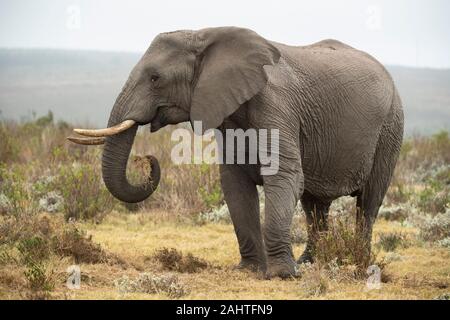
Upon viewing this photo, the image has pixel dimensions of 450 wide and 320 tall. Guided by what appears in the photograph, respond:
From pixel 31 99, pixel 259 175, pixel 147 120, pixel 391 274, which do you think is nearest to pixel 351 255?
pixel 391 274

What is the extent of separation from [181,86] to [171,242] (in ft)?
10.6

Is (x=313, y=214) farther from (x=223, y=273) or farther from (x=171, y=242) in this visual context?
(x=171, y=242)

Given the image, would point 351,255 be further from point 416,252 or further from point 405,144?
point 405,144

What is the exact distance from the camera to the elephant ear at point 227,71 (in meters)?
9.46

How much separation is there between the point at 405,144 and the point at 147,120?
43.3ft

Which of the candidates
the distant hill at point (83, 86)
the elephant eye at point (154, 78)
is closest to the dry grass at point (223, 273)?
the elephant eye at point (154, 78)

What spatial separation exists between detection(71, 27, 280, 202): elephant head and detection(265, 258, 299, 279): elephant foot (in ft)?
4.31

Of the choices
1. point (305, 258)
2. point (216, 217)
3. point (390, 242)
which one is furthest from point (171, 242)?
point (390, 242)

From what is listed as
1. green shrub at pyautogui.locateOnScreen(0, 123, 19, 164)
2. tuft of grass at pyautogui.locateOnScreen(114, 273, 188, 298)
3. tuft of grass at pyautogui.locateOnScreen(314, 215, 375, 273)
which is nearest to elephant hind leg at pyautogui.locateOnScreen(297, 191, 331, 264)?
tuft of grass at pyautogui.locateOnScreen(314, 215, 375, 273)

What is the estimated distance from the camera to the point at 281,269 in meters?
9.54

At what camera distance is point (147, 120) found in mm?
9391

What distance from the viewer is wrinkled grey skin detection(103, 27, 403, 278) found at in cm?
943

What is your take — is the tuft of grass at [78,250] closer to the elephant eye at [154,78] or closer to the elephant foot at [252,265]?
the elephant foot at [252,265]

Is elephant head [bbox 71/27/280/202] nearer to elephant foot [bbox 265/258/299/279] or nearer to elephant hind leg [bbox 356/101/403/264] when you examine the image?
elephant foot [bbox 265/258/299/279]
